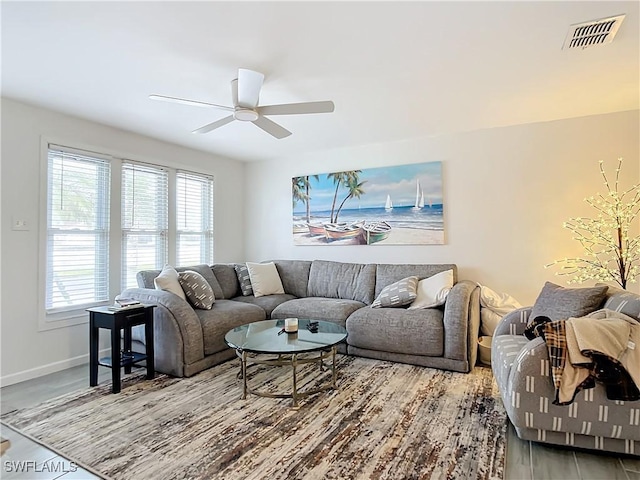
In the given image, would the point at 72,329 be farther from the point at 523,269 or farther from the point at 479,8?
the point at 523,269

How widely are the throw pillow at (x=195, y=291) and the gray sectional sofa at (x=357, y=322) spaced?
0.27 ft

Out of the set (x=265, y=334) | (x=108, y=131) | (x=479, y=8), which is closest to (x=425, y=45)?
(x=479, y=8)

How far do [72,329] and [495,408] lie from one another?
150 inches

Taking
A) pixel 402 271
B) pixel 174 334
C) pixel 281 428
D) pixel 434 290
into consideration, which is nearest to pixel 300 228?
pixel 402 271

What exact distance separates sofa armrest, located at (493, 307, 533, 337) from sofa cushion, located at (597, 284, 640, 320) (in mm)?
552

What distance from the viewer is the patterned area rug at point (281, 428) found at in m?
1.90

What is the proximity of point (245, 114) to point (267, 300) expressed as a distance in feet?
7.69

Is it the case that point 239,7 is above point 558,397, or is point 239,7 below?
above

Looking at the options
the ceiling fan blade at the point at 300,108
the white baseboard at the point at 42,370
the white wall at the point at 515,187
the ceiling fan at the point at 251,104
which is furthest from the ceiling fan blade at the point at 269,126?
the white baseboard at the point at 42,370

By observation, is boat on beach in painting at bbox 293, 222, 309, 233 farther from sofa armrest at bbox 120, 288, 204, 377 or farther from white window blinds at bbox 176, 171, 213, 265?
sofa armrest at bbox 120, 288, 204, 377

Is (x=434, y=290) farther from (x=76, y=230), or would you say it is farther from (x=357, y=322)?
(x=76, y=230)

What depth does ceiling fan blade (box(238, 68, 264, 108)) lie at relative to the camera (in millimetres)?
2312

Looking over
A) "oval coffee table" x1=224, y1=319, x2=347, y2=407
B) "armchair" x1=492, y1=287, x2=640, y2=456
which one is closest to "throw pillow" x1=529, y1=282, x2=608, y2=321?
"armchair" x1=492, y1=287, x2=640, y2=456

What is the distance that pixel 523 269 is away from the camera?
3879 millimetres
